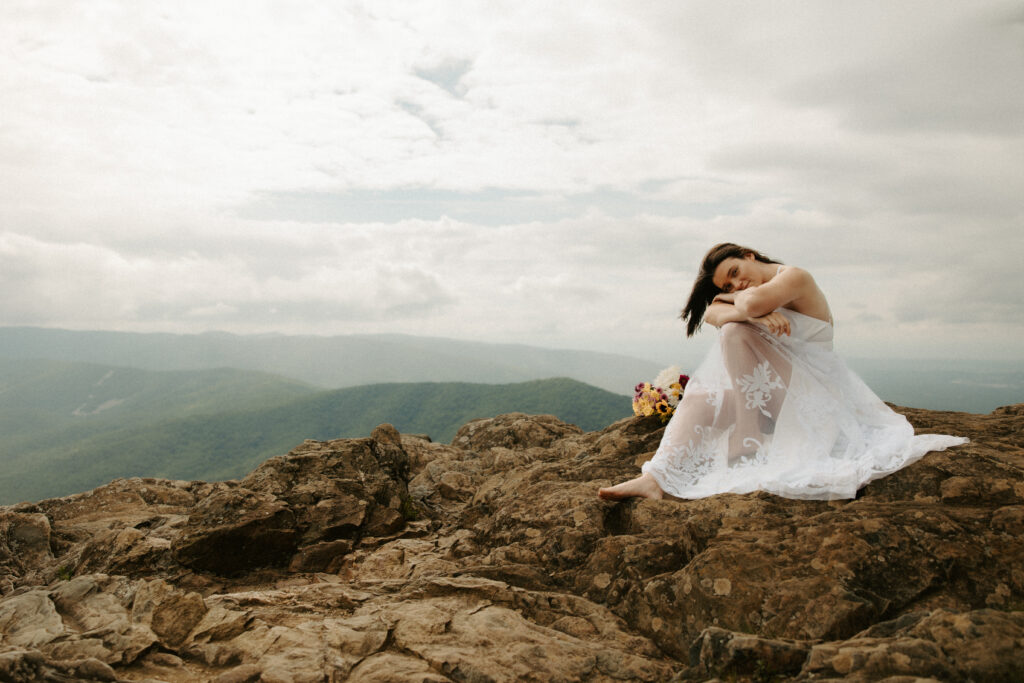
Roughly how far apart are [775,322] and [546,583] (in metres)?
4.14

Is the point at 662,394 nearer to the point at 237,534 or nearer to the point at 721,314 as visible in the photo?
the point at 721,314

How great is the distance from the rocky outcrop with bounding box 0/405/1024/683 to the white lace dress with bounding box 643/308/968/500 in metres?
0.44

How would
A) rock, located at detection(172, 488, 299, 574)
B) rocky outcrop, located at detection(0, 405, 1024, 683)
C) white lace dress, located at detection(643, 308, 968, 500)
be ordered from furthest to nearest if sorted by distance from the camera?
rock, located at detection(172, 488, 299, 574)
white lace dress, located at detection(643, 308, 968, 500)
rocky outcrop, located at detection(0, 405, 1024, 683)

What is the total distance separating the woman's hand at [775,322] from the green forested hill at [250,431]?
409 ft

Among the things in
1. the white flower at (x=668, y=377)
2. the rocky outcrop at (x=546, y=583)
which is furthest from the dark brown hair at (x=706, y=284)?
the rocky outcrop at (x=546, y=583)

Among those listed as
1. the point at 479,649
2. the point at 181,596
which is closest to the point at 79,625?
the point at 181,596

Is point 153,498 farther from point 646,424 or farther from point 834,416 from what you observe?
point 834,416

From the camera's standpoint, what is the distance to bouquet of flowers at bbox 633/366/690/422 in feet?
29.8

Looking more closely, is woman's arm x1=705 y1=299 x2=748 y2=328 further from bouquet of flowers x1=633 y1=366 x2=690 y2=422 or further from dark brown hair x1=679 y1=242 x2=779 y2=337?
bouquet of flowers x1=633 y1=366 x2=690 y2=422

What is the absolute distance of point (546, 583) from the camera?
6059 millimetres

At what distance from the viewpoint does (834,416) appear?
664 centimetres

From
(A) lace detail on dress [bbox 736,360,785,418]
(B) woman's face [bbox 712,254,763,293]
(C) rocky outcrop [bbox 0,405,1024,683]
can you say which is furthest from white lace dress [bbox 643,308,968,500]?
(B) woman's face [bbox 712,254,763,293]

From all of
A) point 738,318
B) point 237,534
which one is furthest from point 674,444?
point 237,534

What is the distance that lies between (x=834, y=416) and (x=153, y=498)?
11666 mm
